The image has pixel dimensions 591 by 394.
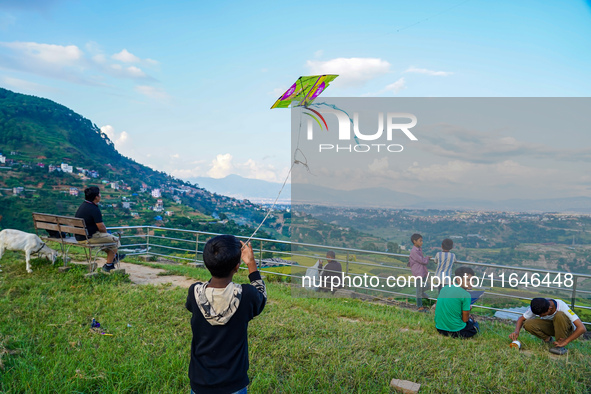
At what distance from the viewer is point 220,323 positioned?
1.87 m

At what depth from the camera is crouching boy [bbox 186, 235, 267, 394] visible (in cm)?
186

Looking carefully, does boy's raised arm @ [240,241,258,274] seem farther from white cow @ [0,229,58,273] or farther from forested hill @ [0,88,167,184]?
forested hill @ [0,88,167,184]

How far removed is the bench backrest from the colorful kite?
3407 millimetres

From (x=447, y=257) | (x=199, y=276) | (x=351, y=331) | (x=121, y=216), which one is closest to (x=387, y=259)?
(x=447, y=257)

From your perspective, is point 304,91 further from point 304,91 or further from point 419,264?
point 419,264

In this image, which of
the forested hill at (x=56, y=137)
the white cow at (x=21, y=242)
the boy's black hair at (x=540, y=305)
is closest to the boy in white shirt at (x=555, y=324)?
the boy's black hair at (x=540, y=305)

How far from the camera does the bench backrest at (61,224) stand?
5.55 m

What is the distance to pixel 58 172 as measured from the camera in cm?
3447

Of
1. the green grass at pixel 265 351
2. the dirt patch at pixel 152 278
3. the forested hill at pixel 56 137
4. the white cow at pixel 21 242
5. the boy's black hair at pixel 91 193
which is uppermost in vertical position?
the forested hill at pixel 56 137

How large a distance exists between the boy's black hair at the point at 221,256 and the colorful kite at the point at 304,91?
3710 millimetres

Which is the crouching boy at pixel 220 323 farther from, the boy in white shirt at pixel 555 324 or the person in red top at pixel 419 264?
the person in red top at pixel 419 264

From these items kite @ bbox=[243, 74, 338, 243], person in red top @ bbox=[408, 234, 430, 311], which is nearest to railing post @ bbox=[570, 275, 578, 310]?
person in red top @ bbox=[408, 234, 430, 311]

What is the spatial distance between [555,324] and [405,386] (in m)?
2.43

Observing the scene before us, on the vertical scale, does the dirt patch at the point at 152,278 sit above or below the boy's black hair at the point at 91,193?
below
